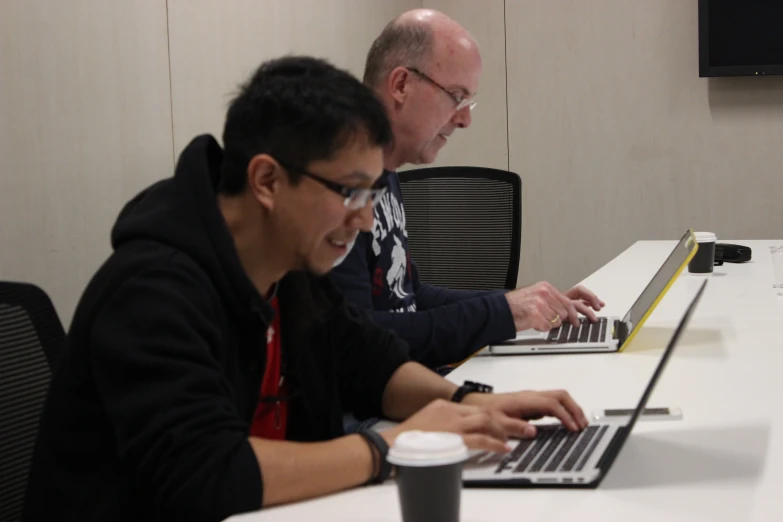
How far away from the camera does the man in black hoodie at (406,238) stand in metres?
1.81

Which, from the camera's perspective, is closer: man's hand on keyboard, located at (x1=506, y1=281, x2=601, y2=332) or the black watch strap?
the black watch strap

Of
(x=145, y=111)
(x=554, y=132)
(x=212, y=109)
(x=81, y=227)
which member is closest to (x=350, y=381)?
(x=81, y=227)

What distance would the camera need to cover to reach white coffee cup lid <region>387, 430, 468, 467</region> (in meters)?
0.83

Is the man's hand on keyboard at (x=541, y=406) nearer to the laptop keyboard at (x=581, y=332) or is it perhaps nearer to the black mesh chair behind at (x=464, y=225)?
the laptop keyboard at (x=581, y=332)

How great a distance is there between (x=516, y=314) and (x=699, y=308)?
1.91 ft

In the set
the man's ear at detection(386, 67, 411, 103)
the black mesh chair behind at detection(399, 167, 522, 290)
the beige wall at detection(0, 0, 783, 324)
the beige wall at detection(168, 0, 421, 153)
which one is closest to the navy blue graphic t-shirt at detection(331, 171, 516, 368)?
the man's ear at detection(386, 67, 411, 103)

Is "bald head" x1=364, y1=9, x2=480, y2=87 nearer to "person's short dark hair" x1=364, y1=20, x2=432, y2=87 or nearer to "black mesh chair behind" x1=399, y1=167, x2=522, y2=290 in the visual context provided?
"person's short dark hair" x1=364, y1=20, x2=432, y2=87

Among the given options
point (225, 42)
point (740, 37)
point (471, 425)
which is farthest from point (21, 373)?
point (740, 37)

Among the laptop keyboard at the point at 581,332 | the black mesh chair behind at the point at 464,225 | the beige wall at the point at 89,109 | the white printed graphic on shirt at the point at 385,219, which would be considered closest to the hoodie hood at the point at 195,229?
the white printed graphic on shirt at the point at 385,219

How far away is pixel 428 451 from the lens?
834 mm

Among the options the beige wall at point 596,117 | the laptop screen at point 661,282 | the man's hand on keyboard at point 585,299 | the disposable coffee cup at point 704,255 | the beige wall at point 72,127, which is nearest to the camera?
the laptop screen at point 661,282

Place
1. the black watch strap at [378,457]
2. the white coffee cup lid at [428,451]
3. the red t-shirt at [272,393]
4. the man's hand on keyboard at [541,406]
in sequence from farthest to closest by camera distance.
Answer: the red t-shirt at [272,393] < the man's hand on keyboard at [541,406] < the black watch strap at [378,457] < the white coffee cup lid at [428,451]

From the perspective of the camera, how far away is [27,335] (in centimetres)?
135

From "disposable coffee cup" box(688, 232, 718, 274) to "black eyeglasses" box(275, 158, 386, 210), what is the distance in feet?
5.39
